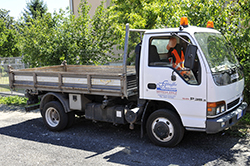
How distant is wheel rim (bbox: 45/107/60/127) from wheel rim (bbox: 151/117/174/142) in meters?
2.91

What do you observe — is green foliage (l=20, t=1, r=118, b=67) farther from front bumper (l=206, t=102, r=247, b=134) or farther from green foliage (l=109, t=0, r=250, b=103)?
front bumper (l=206, t=102, r=247, b=134)

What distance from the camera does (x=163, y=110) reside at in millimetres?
5578

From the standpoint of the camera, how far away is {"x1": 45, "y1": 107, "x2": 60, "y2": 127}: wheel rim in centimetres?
729

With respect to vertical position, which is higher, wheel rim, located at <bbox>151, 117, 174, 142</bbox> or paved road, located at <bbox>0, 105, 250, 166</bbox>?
wheel rim, located at <bbox>151, 117, 174, 142</bbox>

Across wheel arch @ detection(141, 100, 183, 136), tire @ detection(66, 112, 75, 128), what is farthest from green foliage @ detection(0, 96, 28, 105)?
wheel arch @ detection(141, 100, 183, 136)

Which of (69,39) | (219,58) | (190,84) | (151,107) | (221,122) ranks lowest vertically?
(221,122)

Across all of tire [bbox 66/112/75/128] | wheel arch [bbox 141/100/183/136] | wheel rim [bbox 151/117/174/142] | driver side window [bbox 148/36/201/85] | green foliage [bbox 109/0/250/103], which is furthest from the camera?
tire [bbox 66/112/75/128]

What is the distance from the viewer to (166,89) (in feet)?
17.9

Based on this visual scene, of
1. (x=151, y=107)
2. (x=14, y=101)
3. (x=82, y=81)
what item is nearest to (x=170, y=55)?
(x=151, y=107)

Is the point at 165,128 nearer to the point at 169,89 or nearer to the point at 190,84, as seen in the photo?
the point at 169,89

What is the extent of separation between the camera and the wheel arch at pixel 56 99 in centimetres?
694

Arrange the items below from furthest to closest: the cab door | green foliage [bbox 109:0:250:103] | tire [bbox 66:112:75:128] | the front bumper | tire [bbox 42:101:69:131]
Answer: tire [bbox 66:112:75:128], tire [bbox 42:101:69:131], green foliage [bbox 109:0:250:103], the cab door, the front bumper

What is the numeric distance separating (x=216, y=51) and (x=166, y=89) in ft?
4.21

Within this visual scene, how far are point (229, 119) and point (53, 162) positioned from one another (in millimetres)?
3462
